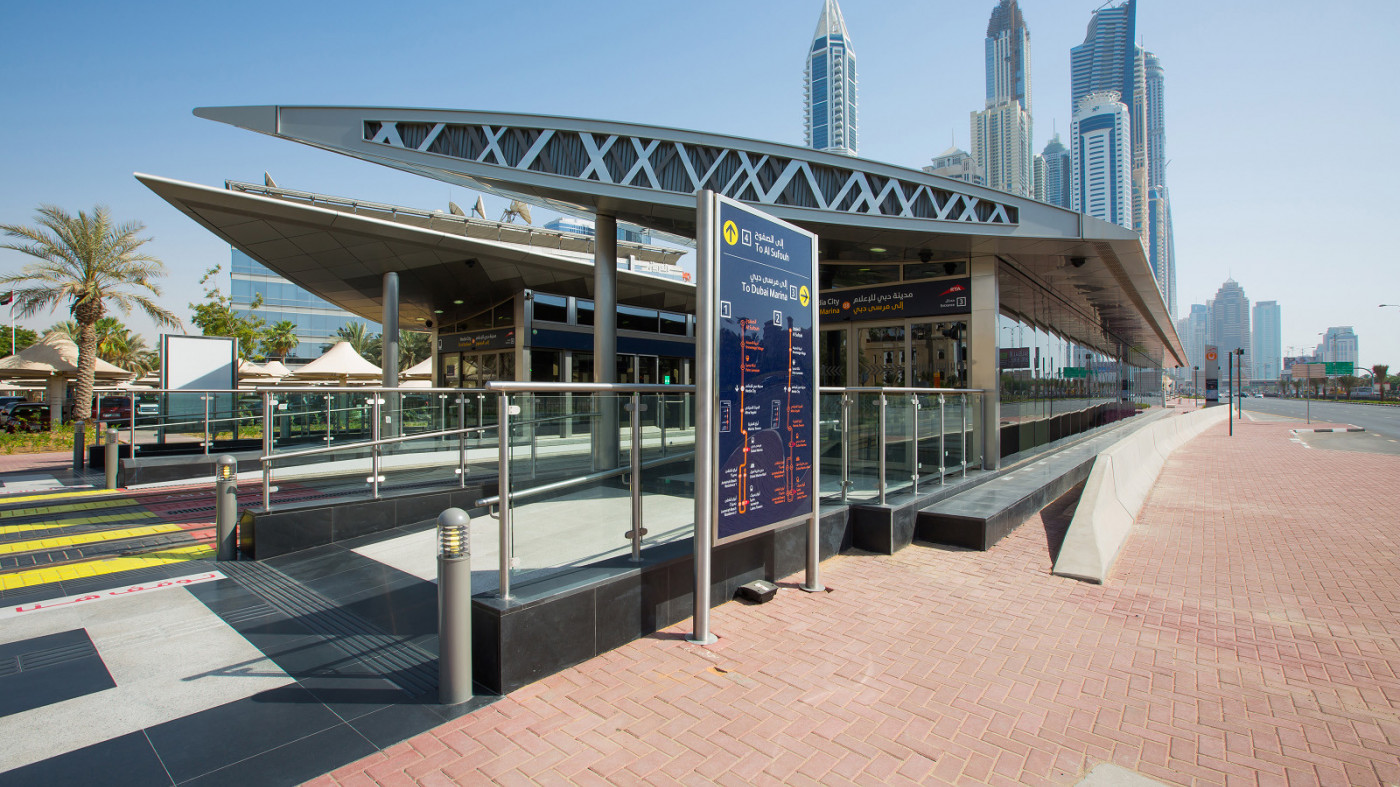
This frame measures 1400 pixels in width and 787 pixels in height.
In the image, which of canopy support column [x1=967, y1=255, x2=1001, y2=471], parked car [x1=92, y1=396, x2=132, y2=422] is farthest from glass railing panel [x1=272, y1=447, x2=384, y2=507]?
parked car [x1=92, y1=396, x2=132, y2=422]

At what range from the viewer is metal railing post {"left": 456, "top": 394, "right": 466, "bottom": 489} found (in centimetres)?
828

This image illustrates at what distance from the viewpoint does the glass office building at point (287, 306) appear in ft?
261

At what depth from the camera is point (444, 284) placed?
1920cm

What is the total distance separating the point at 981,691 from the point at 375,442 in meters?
6.45

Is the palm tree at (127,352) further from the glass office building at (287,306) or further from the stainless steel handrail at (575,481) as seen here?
the stainless steel handrail at (575,481)

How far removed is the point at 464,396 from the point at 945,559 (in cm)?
630

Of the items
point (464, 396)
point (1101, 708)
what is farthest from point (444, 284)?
point (1101, 708)

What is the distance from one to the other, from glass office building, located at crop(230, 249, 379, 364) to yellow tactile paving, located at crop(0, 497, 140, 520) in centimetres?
7678

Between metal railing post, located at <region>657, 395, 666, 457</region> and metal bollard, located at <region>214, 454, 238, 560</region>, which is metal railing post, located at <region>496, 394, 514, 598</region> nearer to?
metal railing post, located at <region>657, 395, 666, 457</region>

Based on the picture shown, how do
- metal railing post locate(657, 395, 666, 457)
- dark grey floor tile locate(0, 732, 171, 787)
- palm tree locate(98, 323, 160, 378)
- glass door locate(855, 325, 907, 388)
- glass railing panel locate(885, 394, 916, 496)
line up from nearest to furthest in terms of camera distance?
dark grey floor tile locate(0, 732, 171, 787) → metal railing post locate(657, 395, 666, 457) → glass railing panel locate(885, 394, 916, 496) → glass door locate(855, 325, 907, 388) → palm tree locate(98, 323, 160, 378)

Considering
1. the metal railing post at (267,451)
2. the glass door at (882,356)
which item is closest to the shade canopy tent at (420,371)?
the glass door at (882,356)

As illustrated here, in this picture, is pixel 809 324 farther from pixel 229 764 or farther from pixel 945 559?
pixel 229 764

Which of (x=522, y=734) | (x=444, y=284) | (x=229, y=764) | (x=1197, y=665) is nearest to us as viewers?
(x=229, y=764)

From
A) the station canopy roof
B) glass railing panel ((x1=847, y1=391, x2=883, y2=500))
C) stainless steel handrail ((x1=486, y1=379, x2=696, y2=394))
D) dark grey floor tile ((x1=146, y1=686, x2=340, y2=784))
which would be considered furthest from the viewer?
the station canopy roof
